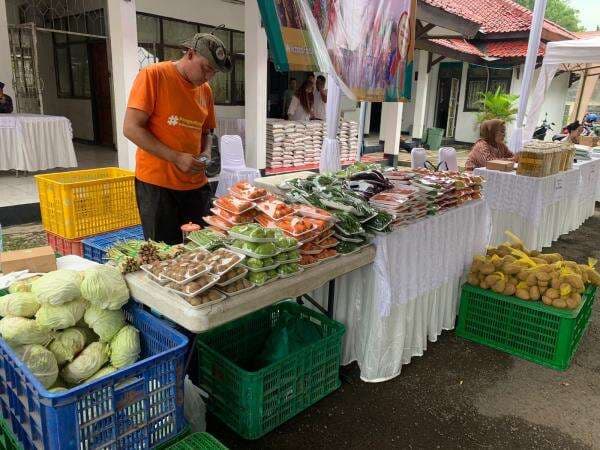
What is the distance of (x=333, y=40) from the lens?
2.72 metres

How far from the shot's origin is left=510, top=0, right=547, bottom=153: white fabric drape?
5594mm

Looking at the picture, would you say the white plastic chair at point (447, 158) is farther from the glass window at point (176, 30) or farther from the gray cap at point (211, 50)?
the glass window at point (176, 30)

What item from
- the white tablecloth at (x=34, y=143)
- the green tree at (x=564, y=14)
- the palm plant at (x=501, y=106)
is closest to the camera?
the white tablecloth at (x=34, y=143)

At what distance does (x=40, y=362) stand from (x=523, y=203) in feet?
15.1

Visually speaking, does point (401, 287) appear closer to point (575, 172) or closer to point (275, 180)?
point (275, 180)

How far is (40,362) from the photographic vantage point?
65.5 inches

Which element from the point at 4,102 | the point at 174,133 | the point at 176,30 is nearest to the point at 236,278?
the point at 174,133

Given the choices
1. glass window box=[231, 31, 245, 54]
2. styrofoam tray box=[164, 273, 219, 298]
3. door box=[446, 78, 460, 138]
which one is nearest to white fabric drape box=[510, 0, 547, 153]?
styrofoam tray box=[164, 273, 219, 298]

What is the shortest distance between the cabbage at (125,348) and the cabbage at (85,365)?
5cm

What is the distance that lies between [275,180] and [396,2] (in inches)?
62.2

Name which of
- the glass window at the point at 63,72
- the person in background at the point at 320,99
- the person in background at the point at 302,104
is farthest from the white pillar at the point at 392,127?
the glass window at the point at 63,72

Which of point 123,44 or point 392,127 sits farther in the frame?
point 392,127

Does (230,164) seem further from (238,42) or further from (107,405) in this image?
(107,405)

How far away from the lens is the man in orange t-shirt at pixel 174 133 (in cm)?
249
